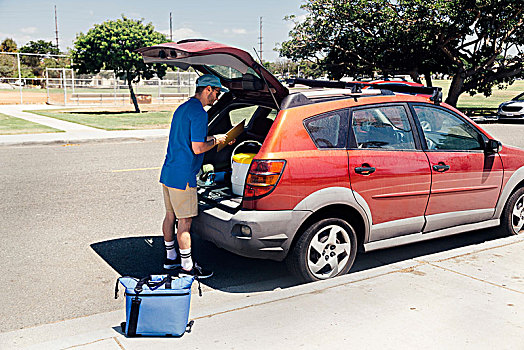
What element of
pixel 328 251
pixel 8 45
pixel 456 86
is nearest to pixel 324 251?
pixel 328 251

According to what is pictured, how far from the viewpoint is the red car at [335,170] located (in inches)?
178

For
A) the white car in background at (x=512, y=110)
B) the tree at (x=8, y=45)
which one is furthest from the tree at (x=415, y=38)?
the tree at (x=8, y=45)

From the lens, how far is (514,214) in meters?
6.09

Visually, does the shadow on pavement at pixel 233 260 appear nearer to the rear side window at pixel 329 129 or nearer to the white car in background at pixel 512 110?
the rear side window at pixel 329 129

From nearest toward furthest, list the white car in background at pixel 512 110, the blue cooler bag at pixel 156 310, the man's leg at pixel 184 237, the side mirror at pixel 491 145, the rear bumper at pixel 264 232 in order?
the blue cooler bag at pixel 156 310 < the rear bumper at pixel 264 232 < the man's leg at pixel 184 237 < the side mirror at pixel 491 145 < the white car in background at pixel 512 110

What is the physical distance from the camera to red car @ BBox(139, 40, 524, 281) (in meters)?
4.53

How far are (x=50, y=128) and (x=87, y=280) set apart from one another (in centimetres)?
1434

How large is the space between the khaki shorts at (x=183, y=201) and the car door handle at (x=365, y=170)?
1434 millimetres

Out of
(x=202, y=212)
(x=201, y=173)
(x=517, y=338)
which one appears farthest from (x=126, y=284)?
(x=517, y=338)

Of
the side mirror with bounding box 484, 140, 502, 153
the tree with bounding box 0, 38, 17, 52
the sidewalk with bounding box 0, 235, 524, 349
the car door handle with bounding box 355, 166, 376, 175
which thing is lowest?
the sidewalk with bounding box 0, 235, 524, 349

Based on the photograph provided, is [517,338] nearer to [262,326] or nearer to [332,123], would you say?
[262,326]

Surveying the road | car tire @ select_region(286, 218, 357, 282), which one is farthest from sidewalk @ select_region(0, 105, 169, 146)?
car tire @ select_region(286, 218, 357, 282)

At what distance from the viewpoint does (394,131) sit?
16.8ft

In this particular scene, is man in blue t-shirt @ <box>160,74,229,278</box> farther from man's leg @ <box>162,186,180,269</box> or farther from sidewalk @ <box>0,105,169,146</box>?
sidewalk @ <box>0,105,169,146</box>
